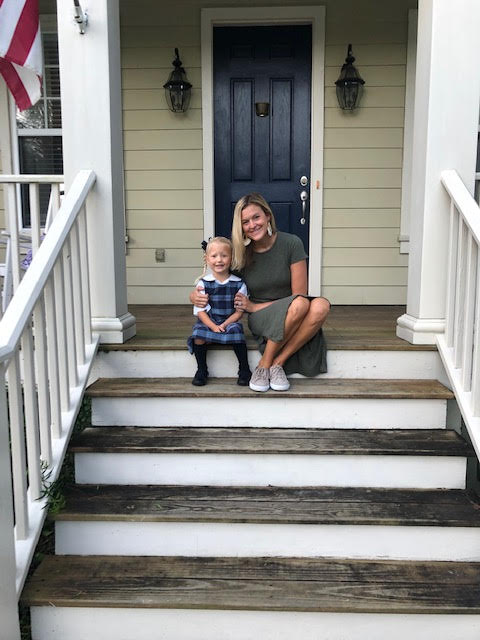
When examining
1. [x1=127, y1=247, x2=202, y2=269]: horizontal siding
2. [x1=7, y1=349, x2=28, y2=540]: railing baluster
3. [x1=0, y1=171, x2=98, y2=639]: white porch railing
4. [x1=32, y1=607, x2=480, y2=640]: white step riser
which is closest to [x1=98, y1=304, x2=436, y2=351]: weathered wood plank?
[x1=127, y1=247, x2=202, y2=269]: horizontal siding

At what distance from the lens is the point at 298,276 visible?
9.18 feet

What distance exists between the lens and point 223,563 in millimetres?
2102

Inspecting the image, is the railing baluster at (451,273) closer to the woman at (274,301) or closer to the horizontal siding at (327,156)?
the woman at (274,301)

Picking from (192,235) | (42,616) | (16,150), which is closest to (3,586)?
(42,616)

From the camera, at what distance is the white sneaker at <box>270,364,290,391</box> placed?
8.43 feet

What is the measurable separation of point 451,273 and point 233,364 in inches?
44.5

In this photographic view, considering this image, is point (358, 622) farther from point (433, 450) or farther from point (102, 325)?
point (102, 325)

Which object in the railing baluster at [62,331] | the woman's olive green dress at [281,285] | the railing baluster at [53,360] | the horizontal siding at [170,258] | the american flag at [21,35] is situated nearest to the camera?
the railing baluster at [53,360]

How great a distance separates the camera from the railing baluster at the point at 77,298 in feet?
8.68

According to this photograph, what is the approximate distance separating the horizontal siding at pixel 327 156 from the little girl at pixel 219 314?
6.42ft

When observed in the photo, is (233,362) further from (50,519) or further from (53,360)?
(50,519)

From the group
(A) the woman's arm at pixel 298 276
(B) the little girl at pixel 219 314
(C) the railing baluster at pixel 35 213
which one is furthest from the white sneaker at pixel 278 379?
(C) the railing baluster at pixel 35 213

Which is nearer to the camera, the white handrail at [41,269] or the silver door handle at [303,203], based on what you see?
the white handrail at [41,269]

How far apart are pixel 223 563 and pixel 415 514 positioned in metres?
0.74
